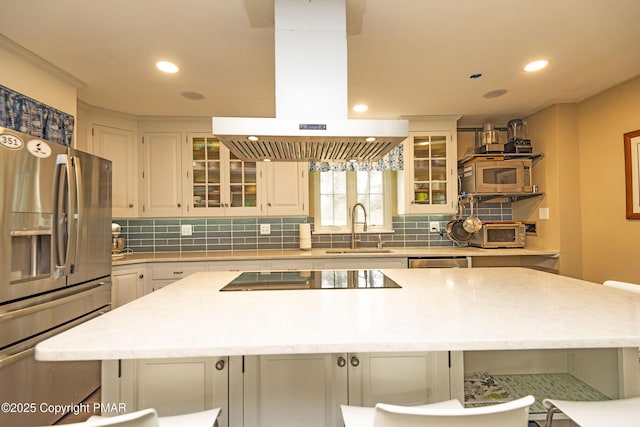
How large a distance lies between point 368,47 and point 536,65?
1317 millimetres

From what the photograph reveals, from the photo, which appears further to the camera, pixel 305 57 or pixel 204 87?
pixel 204 87

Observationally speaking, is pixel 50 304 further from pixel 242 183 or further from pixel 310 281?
pixel 242 183

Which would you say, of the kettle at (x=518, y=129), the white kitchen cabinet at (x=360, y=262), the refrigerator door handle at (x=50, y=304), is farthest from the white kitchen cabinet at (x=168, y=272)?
the kettle at (x=518, y=129)

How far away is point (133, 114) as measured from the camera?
329 centimetres

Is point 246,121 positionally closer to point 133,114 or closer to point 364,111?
point 364,111

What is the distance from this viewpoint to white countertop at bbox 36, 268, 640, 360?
87 cm

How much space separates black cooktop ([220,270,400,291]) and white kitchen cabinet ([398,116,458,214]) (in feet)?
5.57

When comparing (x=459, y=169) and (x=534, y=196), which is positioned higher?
(x=459, y=169)

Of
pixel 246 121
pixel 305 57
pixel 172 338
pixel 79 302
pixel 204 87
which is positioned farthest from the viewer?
pixel 204 87

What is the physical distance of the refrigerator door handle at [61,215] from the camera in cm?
182

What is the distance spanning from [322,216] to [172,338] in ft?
9.82

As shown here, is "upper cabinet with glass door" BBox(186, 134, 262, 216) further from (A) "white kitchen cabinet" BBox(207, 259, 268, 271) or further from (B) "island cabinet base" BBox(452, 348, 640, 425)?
(B) "island cabinet base" BBox(452, 348, 640, 425)

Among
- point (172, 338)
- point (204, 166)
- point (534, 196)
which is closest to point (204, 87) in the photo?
point (204, 166)

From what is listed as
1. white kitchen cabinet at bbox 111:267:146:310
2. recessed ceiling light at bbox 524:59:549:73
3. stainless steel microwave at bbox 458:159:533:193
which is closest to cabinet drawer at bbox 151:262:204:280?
white kitchen cabinet at bbox 111:267:146:310
